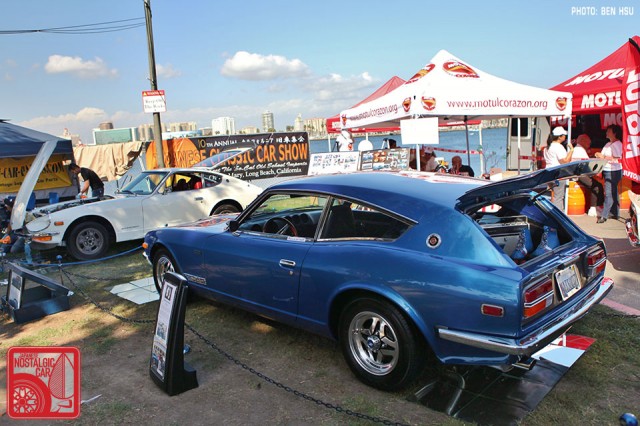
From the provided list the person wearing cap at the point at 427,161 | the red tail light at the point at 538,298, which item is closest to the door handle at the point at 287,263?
the red tail light at the point at 538,298

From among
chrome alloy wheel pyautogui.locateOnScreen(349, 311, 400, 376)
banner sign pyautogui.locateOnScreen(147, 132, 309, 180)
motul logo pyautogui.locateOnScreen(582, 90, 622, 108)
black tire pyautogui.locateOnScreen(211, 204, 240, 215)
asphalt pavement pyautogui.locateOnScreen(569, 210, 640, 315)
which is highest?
motul logo pyautogui.locateOnScreen(582, 90, 622, 108)

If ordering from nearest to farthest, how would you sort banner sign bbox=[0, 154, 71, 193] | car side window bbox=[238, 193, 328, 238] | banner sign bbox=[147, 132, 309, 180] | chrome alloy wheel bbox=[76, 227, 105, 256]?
car side window bbox=[238, 193, 328, 238] < chrome alloy wheel bbox=[76, 227, 105, 256] < banner sign bbox=[0, 154, 71, 193] < banner sign bbox=[147, 132, 309, 180]

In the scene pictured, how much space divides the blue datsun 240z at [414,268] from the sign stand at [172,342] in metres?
0.73

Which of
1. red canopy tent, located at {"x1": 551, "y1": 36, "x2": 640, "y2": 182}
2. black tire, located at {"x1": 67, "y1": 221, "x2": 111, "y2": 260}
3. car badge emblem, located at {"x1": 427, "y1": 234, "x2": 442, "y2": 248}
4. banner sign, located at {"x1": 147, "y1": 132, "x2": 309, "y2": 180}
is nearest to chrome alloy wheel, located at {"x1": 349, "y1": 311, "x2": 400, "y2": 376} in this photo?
car badge emblem, located at {"x1": 427, "y1": 234, "x2": 442, "y2": 248}

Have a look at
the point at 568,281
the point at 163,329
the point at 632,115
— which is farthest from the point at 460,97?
the point at 163,329

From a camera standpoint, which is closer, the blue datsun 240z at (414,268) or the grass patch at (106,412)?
Answer: the blue datsun 240z at (414,268)

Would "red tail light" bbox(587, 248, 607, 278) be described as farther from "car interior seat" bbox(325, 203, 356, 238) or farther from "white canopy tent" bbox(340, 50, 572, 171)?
"white canopy tent" bbox(340, 50, 572, 171)

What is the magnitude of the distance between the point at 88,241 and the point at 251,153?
6.78 m

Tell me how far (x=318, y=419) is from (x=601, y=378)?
2.04m

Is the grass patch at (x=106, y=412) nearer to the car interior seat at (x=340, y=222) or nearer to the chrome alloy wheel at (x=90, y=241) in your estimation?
the car interior seat at (x=340, y=222)

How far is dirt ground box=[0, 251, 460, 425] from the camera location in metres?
3.10

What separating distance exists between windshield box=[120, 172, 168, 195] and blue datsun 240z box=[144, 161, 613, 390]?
15.4 ft

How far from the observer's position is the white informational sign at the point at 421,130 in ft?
26.4

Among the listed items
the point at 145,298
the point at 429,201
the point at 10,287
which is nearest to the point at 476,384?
the point at 429,201
